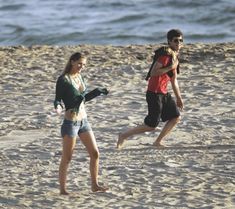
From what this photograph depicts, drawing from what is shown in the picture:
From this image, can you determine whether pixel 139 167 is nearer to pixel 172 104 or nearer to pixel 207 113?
pixel 172 104

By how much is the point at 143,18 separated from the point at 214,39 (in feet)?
17.5

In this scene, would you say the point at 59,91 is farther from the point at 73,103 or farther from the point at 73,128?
the point at 73,128

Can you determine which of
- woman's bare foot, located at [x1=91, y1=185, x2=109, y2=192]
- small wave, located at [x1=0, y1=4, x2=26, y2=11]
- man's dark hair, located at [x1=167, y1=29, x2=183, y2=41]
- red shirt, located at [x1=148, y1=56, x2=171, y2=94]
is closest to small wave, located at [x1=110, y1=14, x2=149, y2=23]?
small wave, located at [x1=0, y1=4, x2=26, y2=11]

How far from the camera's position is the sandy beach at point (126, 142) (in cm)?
892

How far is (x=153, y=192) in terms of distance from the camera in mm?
9016

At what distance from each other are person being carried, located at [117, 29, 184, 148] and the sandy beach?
0.24m

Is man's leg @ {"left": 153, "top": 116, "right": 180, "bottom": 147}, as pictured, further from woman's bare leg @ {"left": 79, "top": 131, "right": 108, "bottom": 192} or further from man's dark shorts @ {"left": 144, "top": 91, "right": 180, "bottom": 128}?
woman's bare leg @ {"left": 79, "top": 131, "right": 108, "bottom": 192}

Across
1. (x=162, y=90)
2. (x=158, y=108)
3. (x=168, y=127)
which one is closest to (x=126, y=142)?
(x=168, y=127)

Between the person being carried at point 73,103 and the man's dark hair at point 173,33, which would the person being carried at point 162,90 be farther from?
the person being carried at point 73,103

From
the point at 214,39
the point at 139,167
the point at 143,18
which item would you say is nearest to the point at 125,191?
the point at 139,167

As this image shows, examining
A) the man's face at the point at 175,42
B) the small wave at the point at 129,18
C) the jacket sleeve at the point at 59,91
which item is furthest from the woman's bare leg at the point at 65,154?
the small wave at the point at 129,18

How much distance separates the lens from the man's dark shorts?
34.2 feet

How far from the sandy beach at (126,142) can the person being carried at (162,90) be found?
0.78ft

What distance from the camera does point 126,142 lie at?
1106 cm
